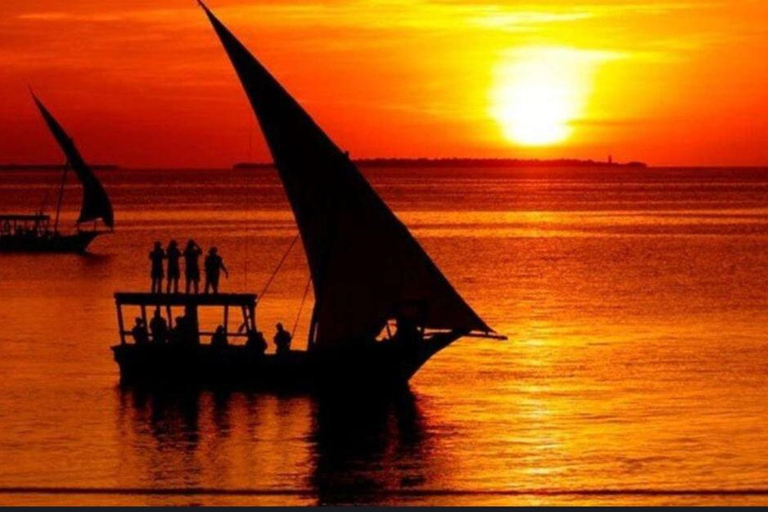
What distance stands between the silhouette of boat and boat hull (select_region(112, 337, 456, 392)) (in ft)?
0.07

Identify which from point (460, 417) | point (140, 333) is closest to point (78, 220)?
point (140, 333)

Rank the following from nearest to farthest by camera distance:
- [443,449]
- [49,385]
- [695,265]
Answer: [443,449] → [49,385] → [695,265]

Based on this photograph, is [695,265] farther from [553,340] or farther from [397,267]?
[397,267]

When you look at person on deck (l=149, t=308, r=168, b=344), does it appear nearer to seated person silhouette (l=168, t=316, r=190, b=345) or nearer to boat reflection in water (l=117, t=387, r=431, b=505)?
seated person silhouette (l=168, t=316, r=190, b=345)

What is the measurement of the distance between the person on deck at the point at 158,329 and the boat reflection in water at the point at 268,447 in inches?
45.3

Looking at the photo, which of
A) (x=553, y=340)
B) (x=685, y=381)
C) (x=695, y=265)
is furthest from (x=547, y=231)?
(x=685, y=381)

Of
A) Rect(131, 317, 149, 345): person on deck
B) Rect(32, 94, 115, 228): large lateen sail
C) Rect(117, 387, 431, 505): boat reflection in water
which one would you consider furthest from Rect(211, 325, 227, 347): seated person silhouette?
Rect(32, 94, 115, 228): large lateen sail

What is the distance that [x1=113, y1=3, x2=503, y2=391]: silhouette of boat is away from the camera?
3662 centimetres

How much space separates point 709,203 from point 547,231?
73.4 m

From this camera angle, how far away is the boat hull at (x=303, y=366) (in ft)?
120

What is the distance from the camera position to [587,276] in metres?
75.8

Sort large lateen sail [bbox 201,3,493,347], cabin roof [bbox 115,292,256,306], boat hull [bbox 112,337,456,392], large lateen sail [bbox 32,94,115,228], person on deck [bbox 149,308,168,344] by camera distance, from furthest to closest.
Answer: large lateen sail [bbox 32,94,115,228] → person on deck [bbox 149,308,168,344] → large lateen sail [bbox 201,3,493,347] → cabin roof [bbox 115,292,256,306] → boat hull [bbox 112,337,456,392]

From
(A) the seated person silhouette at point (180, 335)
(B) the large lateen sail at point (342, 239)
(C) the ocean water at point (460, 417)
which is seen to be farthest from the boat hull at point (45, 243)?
(B) the large lateen sail at point (342, 239)

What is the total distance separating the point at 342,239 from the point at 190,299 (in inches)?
133
